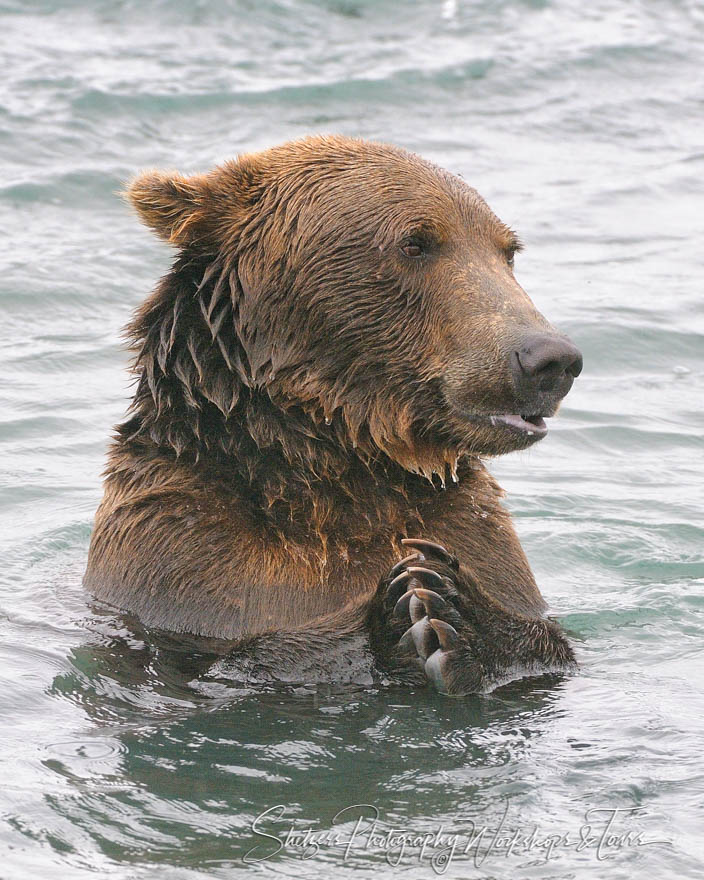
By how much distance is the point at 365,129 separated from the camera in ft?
54.7

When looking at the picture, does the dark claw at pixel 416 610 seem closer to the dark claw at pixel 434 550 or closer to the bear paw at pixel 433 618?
the bear paw at pixel 433 618

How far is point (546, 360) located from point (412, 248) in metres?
0.86

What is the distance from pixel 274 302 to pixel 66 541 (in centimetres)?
298

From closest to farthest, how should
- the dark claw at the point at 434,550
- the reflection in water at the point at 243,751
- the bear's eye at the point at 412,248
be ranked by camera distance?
the reflection in water at the point at 243,751
the dark claw at the point at 434,550
the bear's eye at the point at 412,248

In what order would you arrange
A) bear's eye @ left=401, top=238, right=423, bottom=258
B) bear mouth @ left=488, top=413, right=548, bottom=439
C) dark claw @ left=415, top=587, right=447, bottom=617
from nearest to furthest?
dark claw @ left=415, top=587, right=447, bottom=617
bear mouth @ left=488, top=413, right=548, bottom=439
bear's eye @ left=401, top=238, right=423, bottom=258

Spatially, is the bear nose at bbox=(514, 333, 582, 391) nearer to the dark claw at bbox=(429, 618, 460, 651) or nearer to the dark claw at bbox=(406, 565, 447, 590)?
the dark claw at bbox=(406, 565, 447, 590)

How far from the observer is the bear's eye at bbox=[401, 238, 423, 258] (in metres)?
6.16

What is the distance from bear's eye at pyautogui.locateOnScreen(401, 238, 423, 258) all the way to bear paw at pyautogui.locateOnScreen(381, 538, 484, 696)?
1.22m

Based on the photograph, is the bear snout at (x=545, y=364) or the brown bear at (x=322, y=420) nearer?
the bear snout at (x=545, y=364)

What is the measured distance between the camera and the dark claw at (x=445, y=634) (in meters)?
5.65

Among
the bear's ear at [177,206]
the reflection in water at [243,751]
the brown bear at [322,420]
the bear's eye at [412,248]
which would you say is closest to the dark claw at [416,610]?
the brown bear at [322,420]

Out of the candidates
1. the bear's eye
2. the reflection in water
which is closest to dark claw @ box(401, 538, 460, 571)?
the reflection in water

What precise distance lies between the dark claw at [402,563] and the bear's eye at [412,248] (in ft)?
4.18

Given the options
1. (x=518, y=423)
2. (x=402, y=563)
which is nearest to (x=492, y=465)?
(x=518, y=423)
